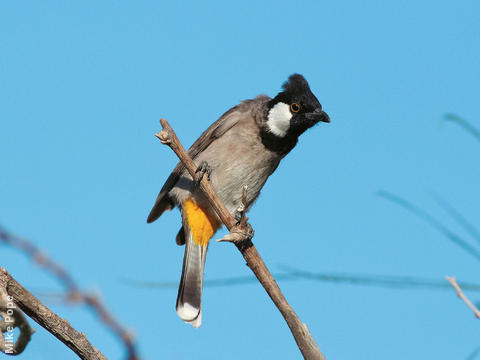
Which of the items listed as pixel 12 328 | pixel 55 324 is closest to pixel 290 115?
pixel 55 324

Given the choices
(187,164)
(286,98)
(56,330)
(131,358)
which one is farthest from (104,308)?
(286,98)

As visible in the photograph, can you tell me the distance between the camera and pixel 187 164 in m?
2.80

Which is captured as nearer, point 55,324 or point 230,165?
point 55,324

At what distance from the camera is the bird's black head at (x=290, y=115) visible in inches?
164

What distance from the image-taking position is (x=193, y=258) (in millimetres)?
4152

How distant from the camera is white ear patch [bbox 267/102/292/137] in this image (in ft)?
13.7

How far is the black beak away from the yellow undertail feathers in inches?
38.9

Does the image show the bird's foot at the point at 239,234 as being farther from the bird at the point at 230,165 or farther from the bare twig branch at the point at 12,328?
the bare twig branch at the point at 12,328

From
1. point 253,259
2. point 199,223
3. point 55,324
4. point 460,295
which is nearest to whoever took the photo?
point 460,295

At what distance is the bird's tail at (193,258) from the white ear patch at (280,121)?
0.78 m

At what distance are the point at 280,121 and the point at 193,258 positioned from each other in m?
1.15

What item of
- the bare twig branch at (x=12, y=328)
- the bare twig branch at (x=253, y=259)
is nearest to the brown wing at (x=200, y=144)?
the bare twig branch at (x=253, y=259)

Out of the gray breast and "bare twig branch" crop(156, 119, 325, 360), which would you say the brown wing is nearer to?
the gray breast

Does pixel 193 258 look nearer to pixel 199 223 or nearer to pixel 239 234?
pixel 199 223
